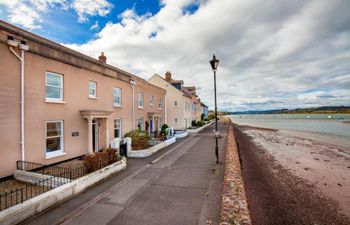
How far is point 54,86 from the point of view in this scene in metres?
10.2

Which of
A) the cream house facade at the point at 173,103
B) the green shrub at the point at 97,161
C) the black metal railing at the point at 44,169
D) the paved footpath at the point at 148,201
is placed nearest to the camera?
the paved footpath at the point at 148,201

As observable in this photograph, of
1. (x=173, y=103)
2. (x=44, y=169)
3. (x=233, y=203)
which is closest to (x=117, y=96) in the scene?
(x=44, y=169)

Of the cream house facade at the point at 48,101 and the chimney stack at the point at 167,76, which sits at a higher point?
the chimney stack at the point at 167,76

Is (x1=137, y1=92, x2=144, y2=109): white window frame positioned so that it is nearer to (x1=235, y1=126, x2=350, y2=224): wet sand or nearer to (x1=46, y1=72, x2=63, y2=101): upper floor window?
(x1=46, y1=72, x2=63, y2=101): upper floor window

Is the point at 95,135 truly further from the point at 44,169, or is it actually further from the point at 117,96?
the point at 44,169

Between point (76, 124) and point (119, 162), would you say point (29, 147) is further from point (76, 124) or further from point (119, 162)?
point (119, 162)

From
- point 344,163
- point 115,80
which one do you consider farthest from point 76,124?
point 344,163

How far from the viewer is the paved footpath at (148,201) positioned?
5.12m

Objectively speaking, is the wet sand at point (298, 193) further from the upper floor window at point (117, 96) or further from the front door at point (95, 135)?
the upper floor window at point (117, 96)

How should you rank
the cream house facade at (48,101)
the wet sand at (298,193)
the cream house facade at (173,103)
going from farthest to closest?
the cream house facade at (173,103) < the cream house facade at (48,101) < the wet sand at (298,193)

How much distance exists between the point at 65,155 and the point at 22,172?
2.87 meters

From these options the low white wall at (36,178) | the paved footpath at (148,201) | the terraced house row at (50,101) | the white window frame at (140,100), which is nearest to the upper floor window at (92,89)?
the terraced house row at (50,101)

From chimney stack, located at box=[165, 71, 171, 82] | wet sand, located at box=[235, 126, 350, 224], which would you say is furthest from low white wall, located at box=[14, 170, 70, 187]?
chimney stack, located at box=[165, 71, 171, 82]

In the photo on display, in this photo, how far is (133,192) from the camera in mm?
6988
